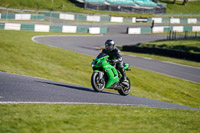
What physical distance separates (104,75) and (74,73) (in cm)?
719

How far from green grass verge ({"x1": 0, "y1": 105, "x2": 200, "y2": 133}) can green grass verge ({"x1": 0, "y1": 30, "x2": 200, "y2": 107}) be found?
27.9 feet

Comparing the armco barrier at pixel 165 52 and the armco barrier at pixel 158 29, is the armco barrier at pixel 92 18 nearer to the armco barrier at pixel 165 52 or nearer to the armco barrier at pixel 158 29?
the armco barrier at pixel 158 29

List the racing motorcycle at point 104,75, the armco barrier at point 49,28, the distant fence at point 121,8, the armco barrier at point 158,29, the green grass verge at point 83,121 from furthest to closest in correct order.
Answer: the distant fence at point 121,8, the armco barrier at point 158,29, the armco barrier at point 49,28, the racing motorcycle at point 104,75, the green grass verge at point 83,121

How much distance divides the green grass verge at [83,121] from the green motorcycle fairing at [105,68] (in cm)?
330

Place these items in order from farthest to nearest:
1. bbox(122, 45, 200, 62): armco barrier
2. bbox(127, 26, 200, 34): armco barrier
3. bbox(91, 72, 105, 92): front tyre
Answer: bbox(127, 26, 200, 34): armco barrier < bbox(122, 45, 200, 62): armco barrier < bbox(91, 72, 105, 92): front tyre

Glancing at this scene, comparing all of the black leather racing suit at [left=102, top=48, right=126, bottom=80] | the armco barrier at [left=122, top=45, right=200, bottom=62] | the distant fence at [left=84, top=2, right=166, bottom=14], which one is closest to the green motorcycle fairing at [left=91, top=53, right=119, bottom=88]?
the black leather racing suit at [left=102, top=48, right=126, bottom=80]

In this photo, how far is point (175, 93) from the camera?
59.6 ft

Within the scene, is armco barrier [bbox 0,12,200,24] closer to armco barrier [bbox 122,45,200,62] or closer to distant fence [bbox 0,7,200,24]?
distant fence [bbox 0,7,200,24]

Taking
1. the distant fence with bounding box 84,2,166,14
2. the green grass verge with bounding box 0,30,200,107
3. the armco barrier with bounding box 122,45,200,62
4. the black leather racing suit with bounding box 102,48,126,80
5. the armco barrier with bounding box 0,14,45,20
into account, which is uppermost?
the distant fence with bounding box 84,2,166,14

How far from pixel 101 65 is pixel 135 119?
Answer: 14.7 feet

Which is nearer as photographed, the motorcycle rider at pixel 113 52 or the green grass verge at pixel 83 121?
the green grass verge at pixel 83 121

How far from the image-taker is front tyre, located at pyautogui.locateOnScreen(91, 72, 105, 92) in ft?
37.5

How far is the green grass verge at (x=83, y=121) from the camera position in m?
5.77

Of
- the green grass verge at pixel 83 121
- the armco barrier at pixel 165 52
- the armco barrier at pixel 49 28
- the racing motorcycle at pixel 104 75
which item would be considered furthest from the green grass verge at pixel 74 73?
the armco barrier at pixel 49 28
